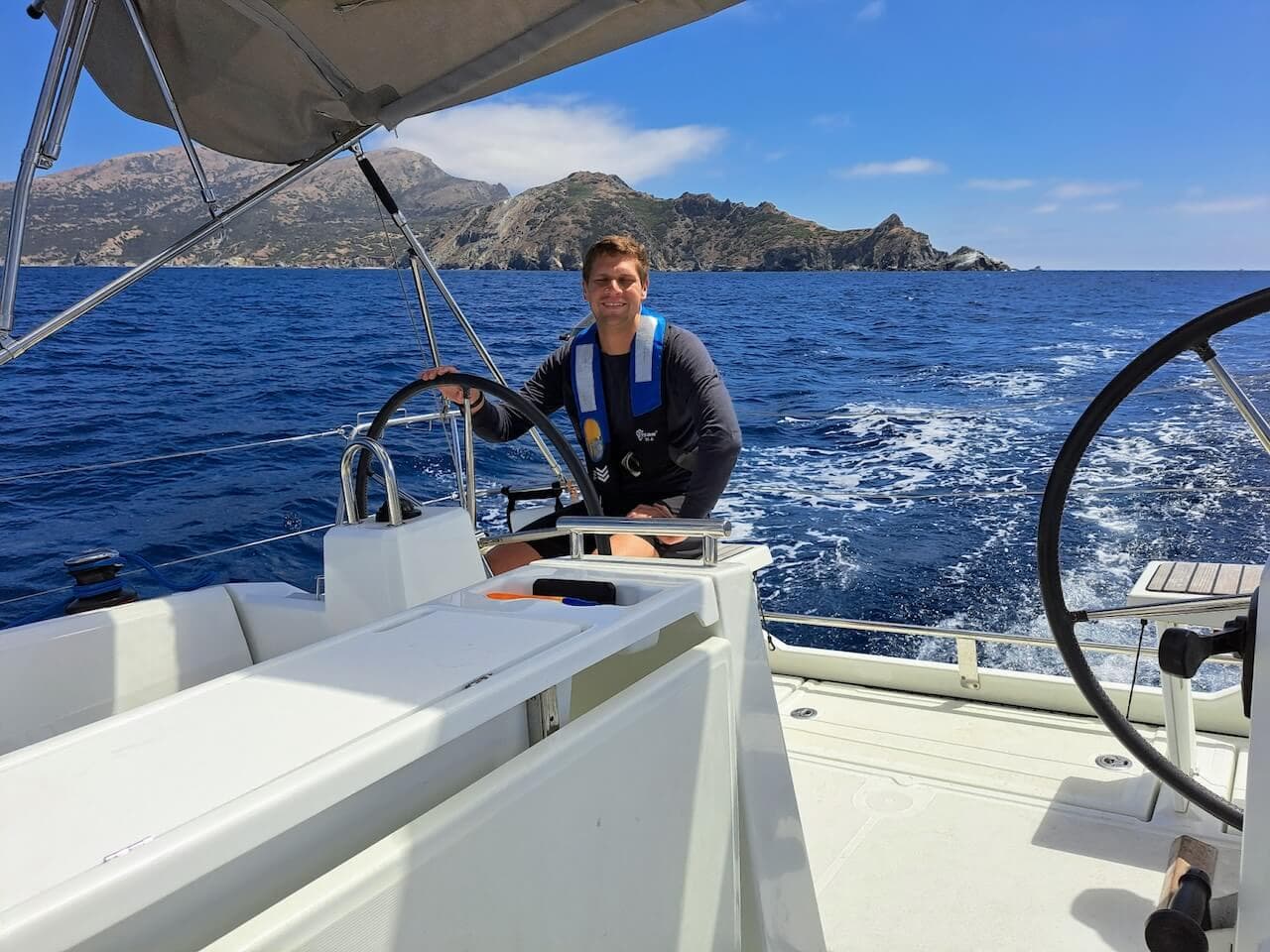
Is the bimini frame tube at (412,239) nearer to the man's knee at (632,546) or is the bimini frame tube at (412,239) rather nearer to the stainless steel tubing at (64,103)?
the man's knee at (632,546)

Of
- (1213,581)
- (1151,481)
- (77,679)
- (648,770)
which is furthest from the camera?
(1151,481)

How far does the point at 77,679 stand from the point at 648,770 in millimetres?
981

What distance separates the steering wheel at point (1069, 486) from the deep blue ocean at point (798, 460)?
0.86m

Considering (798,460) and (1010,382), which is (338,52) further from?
(1010,382)

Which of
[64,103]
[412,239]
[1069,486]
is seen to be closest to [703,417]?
[412,239]

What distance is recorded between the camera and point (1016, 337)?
51.0 feet

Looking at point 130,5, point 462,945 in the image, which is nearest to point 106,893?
point 462,945

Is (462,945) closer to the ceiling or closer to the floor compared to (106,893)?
closer to the floor

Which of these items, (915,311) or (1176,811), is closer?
(1176,811)

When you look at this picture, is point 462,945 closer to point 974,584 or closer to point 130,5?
point 130,5

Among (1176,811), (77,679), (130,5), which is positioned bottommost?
(1176,811)

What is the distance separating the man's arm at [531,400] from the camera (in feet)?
6.81

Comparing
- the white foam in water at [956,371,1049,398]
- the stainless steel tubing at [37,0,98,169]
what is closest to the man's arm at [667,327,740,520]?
the stainless steel tubing at [37,0,98,169]

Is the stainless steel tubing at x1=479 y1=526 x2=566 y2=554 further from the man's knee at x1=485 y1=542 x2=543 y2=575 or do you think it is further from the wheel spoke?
the wheel spoke
